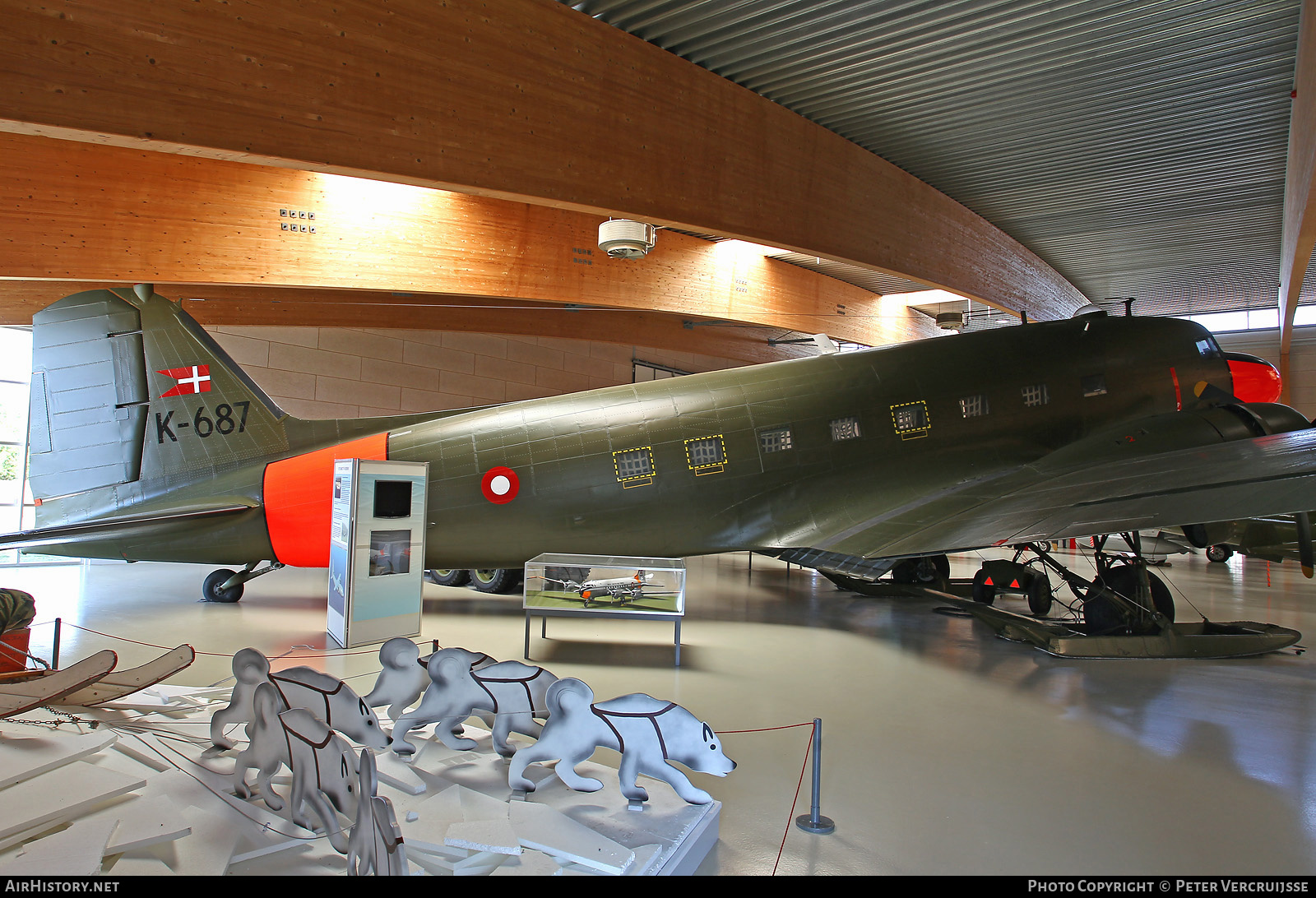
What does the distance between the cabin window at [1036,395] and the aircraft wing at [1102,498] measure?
0.92 meters

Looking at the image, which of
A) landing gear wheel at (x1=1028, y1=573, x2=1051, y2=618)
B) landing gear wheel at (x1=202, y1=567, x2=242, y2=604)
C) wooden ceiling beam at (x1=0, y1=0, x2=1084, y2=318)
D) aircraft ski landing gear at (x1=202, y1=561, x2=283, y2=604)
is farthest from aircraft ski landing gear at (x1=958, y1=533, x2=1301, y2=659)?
landing gear wheel at (x1=202, y1=567, x2=242, y2=604)

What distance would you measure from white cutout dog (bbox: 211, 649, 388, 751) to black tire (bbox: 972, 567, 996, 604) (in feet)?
34.8

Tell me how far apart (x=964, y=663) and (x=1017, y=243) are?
13.2 meters

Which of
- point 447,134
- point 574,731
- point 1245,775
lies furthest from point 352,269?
point 1245,775

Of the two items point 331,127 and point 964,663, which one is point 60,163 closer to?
point 331,127

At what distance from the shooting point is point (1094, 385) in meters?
11.2

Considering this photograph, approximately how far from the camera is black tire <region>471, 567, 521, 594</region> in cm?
1359

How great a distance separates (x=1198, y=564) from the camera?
22.2 metres

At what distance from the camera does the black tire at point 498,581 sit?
44.6 ft

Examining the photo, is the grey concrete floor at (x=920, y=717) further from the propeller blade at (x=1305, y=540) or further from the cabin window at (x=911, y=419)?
the cabin window at (x=911, y=419)

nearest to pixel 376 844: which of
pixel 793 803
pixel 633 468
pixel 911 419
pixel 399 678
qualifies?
pixel 399 678

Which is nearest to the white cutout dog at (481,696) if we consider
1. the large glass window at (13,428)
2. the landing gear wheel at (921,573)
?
the landing gear wheel at (921,573)

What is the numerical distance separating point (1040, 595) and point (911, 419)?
12.1 ft

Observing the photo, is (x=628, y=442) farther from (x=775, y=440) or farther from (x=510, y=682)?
(x=510, y=682)
